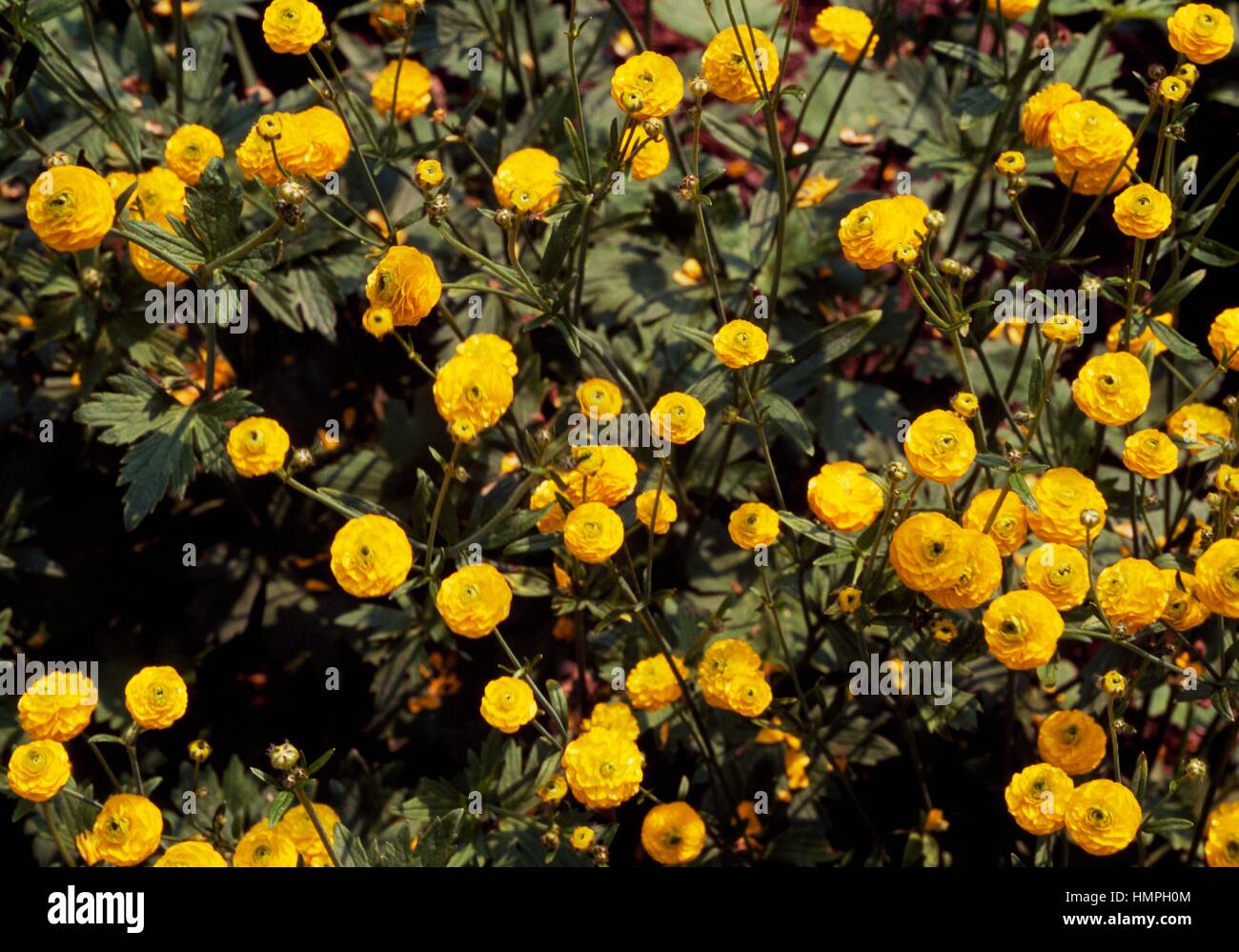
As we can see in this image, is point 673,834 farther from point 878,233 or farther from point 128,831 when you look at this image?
point 878,233

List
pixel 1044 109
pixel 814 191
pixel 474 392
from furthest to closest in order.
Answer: pixel 814 191
pixel 1044 109
pixel 474 392

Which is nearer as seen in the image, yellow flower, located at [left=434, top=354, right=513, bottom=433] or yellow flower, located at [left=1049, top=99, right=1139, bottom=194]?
yellow flower, located at [left=434, top=354, right=513, bottom=433]

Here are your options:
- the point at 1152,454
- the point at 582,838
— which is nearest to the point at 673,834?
the point at 582,838

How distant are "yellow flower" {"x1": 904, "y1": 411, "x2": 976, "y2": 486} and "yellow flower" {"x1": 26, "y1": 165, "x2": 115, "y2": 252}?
1.31 meters

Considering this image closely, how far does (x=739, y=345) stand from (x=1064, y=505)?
57 centimetres

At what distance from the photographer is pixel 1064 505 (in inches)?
71.6

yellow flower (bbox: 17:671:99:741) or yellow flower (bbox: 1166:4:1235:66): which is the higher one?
yellow flower (bbox: 1166:4:1235:66)

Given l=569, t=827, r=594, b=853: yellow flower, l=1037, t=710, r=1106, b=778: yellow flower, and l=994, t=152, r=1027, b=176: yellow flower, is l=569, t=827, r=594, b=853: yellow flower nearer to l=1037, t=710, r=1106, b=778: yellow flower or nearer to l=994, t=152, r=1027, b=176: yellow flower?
l=1037, t=710, r=1106, b=778: yellow flower

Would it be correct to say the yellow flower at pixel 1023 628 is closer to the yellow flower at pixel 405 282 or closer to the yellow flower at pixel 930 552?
the yellow flower at pixel 930 552

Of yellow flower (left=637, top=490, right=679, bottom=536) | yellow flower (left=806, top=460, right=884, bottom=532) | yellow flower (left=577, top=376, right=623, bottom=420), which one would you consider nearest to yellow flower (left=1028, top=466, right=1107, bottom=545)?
yellow flower (left=806, top=460, right=884, bottom=532)

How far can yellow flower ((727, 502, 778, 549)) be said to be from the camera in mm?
1959

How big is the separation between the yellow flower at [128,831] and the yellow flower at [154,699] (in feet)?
0.44

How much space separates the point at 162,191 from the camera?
2305 millimetres
